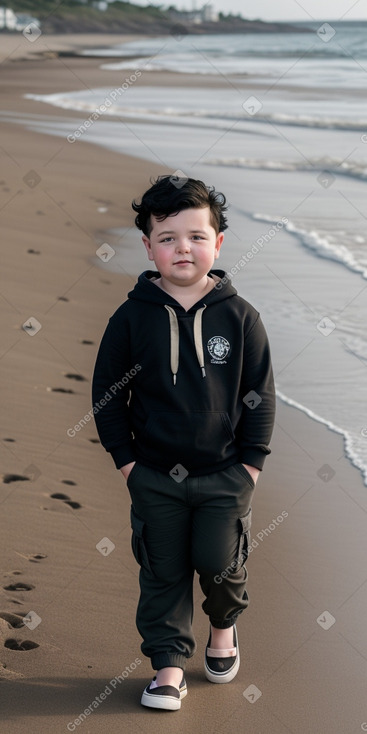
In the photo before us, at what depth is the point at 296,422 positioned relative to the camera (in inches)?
186

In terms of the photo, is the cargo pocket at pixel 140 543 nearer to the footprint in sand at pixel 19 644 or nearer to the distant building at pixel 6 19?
the footprint in sand at pixel 19 644

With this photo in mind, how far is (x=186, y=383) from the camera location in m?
2.70

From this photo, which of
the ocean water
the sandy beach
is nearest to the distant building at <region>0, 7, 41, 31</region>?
the ocean water

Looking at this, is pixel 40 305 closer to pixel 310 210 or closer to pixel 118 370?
pixel 118 370

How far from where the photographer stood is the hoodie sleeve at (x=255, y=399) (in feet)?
9.07

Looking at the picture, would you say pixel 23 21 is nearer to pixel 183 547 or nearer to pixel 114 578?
pixel 114 578

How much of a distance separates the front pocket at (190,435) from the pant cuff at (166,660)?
0.58 meters

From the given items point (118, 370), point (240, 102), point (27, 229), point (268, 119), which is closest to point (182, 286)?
point (118, 370)

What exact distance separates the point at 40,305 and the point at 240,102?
17324 mm

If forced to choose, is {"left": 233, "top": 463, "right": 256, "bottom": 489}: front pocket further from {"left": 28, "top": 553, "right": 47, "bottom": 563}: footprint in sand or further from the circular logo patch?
{"left": 28, "top": 553, "right": 47, "bottom": 563}: footprint in sand

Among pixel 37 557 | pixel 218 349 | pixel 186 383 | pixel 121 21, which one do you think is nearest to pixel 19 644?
pixel 37 557

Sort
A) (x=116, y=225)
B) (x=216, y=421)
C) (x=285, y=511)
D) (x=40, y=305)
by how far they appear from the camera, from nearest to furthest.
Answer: (x=216, y=421) < (x=285, y=511) < (x=40, y=305) < (x=116, y=225)

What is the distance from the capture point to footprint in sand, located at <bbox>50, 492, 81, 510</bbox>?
3.79m

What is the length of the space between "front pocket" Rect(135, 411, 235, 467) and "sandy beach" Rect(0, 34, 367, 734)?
726mm
